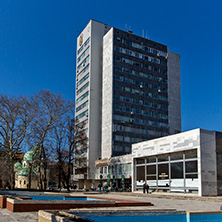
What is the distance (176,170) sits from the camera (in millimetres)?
35750

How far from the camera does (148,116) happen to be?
2859 inches

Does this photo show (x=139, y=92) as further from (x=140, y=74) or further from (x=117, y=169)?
(x=117, y=169)

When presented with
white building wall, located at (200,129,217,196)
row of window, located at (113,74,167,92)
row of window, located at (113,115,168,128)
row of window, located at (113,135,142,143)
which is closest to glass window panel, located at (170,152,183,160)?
white building wall, located at (200,129,217,196)

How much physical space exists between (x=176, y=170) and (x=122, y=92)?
3690 centimetres

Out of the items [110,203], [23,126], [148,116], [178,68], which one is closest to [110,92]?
[148,116]

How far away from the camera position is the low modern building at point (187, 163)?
3200 cm

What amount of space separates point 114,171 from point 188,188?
93.8 ft

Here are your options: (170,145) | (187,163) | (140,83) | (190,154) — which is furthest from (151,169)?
(140,83)

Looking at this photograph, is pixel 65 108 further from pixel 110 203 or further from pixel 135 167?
pixel 110 203

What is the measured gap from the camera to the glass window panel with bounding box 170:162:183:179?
115 feet

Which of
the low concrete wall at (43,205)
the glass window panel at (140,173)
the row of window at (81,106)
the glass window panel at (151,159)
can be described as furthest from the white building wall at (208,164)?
the row of window at (81,106)

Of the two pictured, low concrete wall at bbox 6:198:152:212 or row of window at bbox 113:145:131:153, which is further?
row of window at bbox 113:145:131:153

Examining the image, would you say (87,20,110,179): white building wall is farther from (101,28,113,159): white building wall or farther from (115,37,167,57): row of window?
(115,37,167,57): row of window

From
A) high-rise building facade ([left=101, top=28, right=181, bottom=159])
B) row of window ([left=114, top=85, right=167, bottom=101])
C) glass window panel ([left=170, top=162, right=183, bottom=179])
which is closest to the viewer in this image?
glass window panel ([left=170, top=162, right=183, bottom=179])
